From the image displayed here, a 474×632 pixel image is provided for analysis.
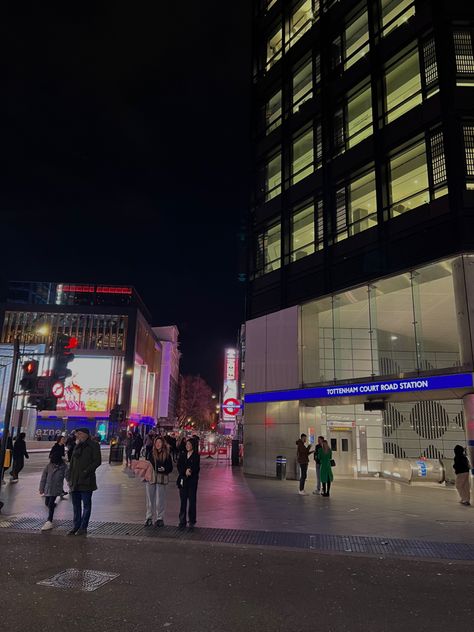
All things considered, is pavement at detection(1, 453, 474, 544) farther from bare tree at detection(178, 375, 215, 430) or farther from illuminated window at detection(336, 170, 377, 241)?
bare tree at detection(178, 375, 215, 430)

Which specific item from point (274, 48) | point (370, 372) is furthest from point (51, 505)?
point (274, 48)

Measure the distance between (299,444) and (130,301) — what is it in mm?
85230

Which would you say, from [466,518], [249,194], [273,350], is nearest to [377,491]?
[466,518]

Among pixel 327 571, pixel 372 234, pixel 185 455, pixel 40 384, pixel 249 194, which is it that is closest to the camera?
pixel 327 571

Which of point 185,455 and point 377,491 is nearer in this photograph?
point 185,455

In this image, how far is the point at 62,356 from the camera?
15625 millimetres

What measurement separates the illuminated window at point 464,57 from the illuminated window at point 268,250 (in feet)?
34.4

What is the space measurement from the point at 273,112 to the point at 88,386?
64066mm

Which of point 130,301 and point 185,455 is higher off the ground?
point 130,301

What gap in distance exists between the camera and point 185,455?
9.91 metres

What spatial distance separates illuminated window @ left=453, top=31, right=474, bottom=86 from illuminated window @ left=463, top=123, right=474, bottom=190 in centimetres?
196

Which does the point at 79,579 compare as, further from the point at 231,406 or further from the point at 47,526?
the point at 231,406

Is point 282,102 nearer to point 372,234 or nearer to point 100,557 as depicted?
point 372,234

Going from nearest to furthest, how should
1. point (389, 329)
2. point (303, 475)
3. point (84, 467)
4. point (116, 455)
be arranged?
1. point (84, 467)
2. point (303, 475)
3. point (389, 329)
4. point (116, 455)
